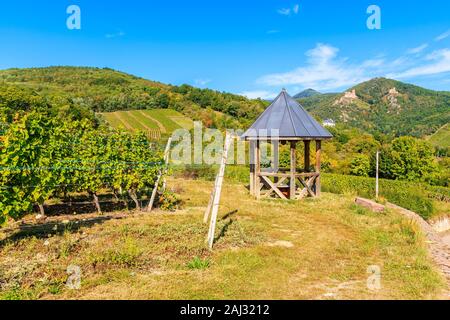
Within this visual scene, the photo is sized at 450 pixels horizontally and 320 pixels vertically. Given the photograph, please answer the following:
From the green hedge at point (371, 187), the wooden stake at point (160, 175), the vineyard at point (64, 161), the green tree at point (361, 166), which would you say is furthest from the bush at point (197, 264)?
the green tree at point (361, 166)

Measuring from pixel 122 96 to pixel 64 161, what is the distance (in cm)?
7374

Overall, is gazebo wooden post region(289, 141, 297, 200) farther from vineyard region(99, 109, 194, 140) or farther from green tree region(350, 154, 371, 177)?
vineyard region(99, 109, 194, 140)

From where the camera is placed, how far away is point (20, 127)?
7.27 meters

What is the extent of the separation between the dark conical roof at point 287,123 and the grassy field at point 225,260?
4.52m

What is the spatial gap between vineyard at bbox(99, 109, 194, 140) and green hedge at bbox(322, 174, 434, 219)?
39746 millimetres

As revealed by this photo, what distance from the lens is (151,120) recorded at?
217ft

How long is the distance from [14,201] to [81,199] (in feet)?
23.2

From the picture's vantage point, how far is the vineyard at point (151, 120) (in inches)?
2368

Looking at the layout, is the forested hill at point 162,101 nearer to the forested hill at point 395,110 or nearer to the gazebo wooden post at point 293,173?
the forested hill at point 395,110

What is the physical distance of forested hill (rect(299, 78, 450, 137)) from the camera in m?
134
